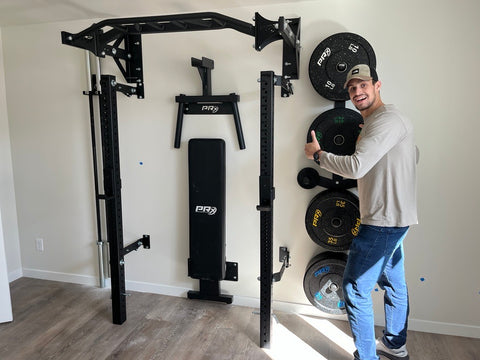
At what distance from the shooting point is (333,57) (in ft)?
7.36

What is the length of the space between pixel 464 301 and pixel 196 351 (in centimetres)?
177

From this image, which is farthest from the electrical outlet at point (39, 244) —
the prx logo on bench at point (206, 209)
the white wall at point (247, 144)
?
the prx logo on bench at point (206, 209)

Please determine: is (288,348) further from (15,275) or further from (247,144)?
(15,275)

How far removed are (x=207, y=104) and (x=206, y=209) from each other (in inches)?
30.4

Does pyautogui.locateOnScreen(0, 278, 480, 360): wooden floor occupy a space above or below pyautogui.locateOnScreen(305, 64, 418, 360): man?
below

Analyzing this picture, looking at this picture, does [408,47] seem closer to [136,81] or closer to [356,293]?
[356,293]

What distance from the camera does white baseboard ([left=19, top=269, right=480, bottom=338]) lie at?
2.41 metres

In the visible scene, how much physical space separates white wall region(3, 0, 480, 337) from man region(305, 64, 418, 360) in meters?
0.51

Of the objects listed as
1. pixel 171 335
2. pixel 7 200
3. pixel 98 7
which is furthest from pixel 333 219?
pixel 7 200

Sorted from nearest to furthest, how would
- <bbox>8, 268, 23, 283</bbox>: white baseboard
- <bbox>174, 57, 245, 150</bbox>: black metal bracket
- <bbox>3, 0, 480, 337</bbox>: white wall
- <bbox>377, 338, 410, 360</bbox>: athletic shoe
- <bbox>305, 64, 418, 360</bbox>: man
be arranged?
<bbox>305, 64, 418, 360</bbox>: man → <bbox>377, 338, 410, 360</bbox>: athletic shoe → <bbox>3, 0, 480, 337</bbox>: white wall → <bbox>174, 57, 245, 150</bbox>: black metal bracket → <bbox>8, 268, 23, 283</bbox>: white baseboard

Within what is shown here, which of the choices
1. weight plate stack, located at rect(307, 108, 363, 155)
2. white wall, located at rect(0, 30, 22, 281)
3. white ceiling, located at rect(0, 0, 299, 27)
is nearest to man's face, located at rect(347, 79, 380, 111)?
weight plate stack, located at rect(307, 108, 363, 155)

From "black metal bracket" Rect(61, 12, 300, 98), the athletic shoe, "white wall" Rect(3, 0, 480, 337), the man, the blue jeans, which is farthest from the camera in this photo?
"white wall" Rect(3, 0, 480, 337)

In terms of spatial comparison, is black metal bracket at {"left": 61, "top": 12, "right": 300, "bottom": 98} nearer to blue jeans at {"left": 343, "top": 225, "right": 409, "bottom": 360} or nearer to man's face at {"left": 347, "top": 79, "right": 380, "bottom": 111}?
man's face at {"left": 347, "top": 79, "right": 380, "bottom": 111}

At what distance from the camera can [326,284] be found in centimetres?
237
